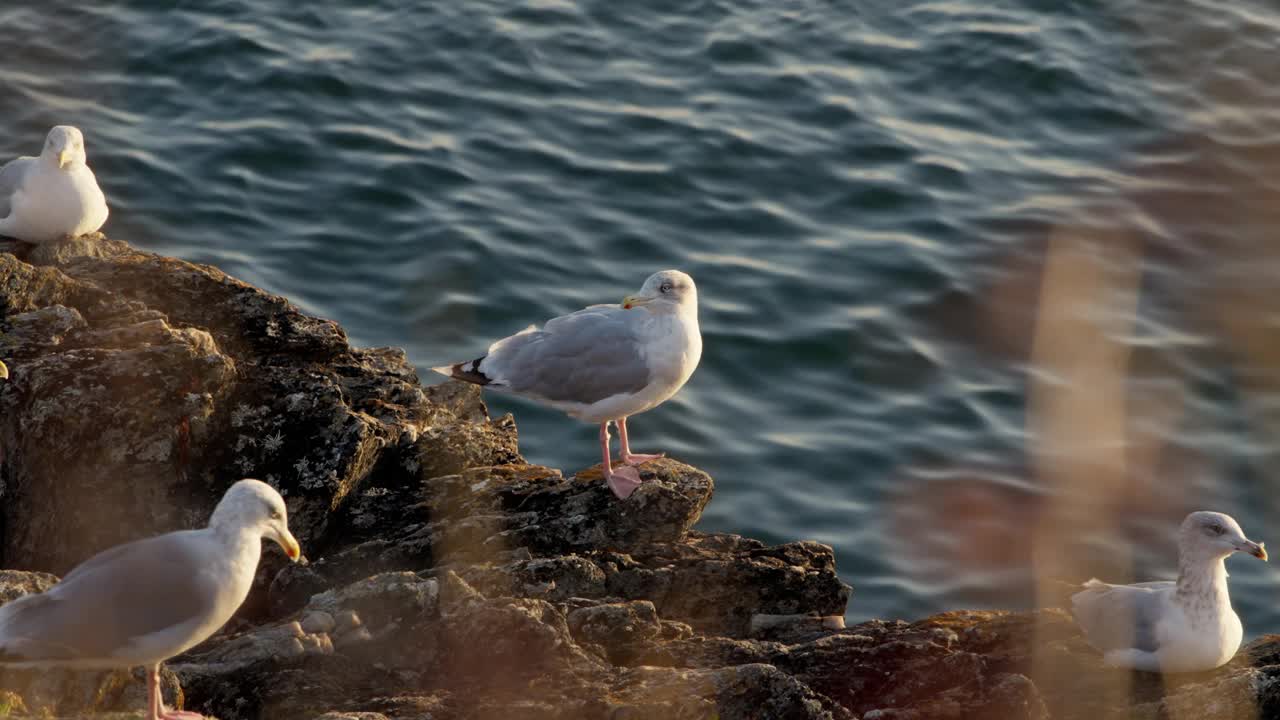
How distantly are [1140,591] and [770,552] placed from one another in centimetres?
200

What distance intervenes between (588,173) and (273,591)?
1114 cm

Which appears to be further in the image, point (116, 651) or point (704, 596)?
point (704, 596)

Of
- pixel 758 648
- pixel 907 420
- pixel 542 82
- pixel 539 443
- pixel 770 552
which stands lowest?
pixel 758 648

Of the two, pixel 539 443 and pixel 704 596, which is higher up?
pixel 539 443

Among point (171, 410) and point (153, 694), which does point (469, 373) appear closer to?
point (171, 410)

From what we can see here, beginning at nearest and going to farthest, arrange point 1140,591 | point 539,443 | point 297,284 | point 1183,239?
1. point 1140,591
2. point 539,443
3. point 297,284
4. point 1183,239

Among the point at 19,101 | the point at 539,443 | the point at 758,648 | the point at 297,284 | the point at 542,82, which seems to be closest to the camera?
the point at 758,648

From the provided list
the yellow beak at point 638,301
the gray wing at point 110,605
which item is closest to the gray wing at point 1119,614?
the yellow beak at point 638,301

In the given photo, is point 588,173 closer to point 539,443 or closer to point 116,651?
point 539,443

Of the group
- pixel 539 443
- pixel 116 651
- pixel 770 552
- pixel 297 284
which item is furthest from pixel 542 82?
pixel 116 651

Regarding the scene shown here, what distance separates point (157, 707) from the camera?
21.0 ft

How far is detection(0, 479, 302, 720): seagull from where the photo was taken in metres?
6.25

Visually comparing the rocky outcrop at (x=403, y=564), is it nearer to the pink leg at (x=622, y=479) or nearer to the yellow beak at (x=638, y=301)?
the pink leg at (x=622, y=479)

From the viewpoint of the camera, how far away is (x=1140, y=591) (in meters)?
8.72
